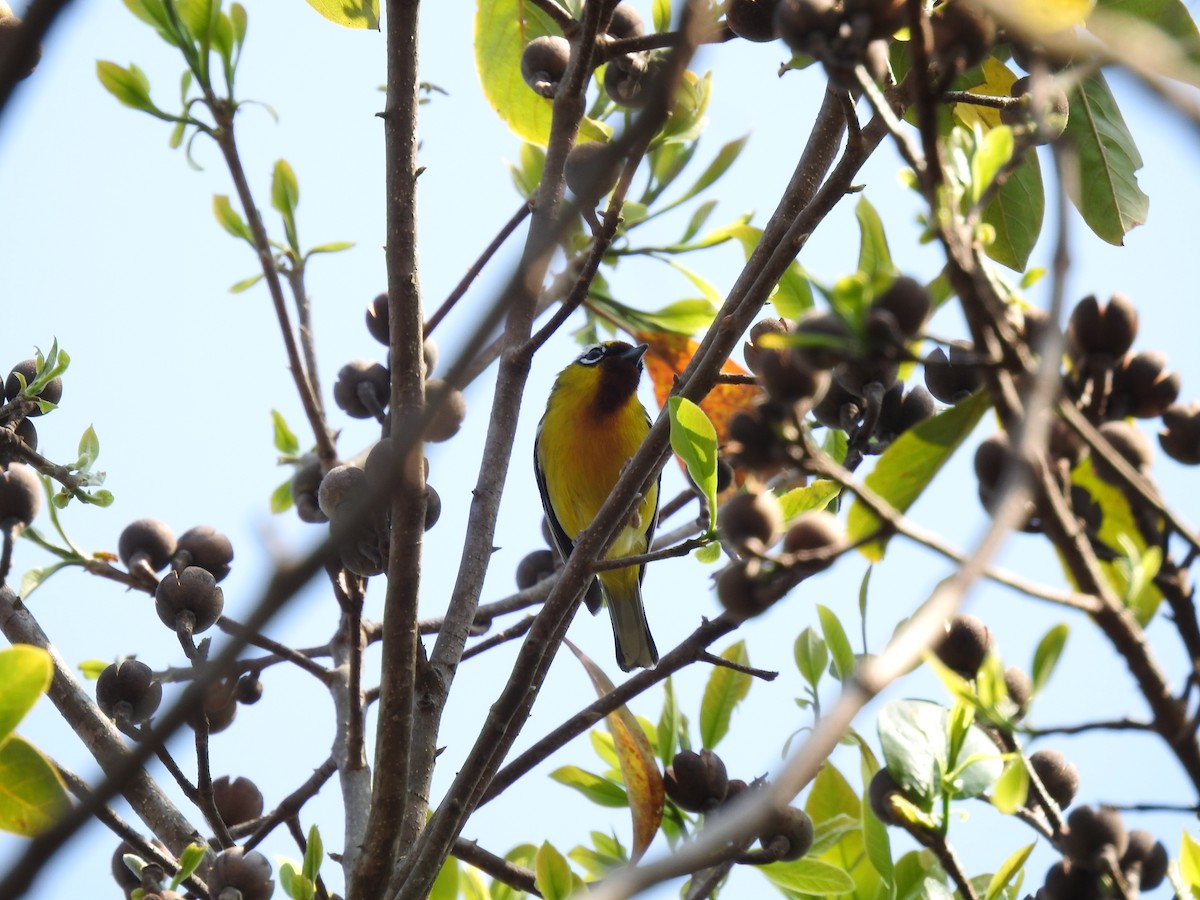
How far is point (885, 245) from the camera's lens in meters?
2.32

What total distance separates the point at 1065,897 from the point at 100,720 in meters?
1.80

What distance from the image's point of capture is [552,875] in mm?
2436

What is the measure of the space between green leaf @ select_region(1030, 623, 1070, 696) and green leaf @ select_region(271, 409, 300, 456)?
2.82 m

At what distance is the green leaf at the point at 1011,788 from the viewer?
4.79 ft

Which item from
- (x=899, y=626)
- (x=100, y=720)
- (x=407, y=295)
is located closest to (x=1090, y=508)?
(x=899, y=626)

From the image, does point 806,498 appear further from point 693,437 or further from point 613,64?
point 613,64

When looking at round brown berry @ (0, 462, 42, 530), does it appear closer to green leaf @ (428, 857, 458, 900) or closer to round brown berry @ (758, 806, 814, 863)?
green leaf @ (428, 857, 458, 900)

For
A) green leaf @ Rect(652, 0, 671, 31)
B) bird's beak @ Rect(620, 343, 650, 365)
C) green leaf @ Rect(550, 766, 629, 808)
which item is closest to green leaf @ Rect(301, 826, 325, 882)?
green leaf @ Rect(550, 766, 629, 808)

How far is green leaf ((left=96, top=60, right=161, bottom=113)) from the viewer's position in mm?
3326

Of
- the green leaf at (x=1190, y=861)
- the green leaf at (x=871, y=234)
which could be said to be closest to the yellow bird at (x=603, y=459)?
the green leaf at (x=871, y=234)

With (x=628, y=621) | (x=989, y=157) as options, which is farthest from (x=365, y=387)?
(x=628, y=621)

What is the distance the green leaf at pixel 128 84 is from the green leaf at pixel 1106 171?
2.30 meters

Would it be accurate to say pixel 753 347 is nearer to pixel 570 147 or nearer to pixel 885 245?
pixel 885 245

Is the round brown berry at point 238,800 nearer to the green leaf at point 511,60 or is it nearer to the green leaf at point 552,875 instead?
the green leaf at point 552,875
